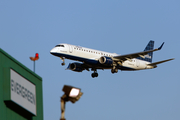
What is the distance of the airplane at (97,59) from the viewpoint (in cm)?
4869

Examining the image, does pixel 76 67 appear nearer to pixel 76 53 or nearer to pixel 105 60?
pixel 105 60

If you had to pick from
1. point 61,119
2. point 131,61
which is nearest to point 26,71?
point 61,119

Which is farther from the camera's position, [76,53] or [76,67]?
[76,67]

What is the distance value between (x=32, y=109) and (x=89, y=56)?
2309 centimetres

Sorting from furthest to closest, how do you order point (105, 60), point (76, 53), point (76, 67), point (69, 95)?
→ 1. point (76, 67)
2. point (105, 60)
3. point (76, 53)
4. point (69, 95)

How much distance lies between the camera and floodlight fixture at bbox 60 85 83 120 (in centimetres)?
→ 1166

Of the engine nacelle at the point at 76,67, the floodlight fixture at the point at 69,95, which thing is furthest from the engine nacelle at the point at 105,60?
the floodlight fixture at the point at 69,95

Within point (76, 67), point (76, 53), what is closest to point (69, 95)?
point (76, 53)

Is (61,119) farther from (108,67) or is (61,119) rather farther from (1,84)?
(108,67)

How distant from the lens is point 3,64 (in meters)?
24.5

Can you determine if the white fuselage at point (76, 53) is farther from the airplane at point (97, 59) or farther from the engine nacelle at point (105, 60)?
the engine nacelle at point (105, 60)

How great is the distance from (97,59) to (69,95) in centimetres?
3979

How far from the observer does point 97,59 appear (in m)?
51.5

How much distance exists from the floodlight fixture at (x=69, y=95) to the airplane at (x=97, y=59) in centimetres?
3577
